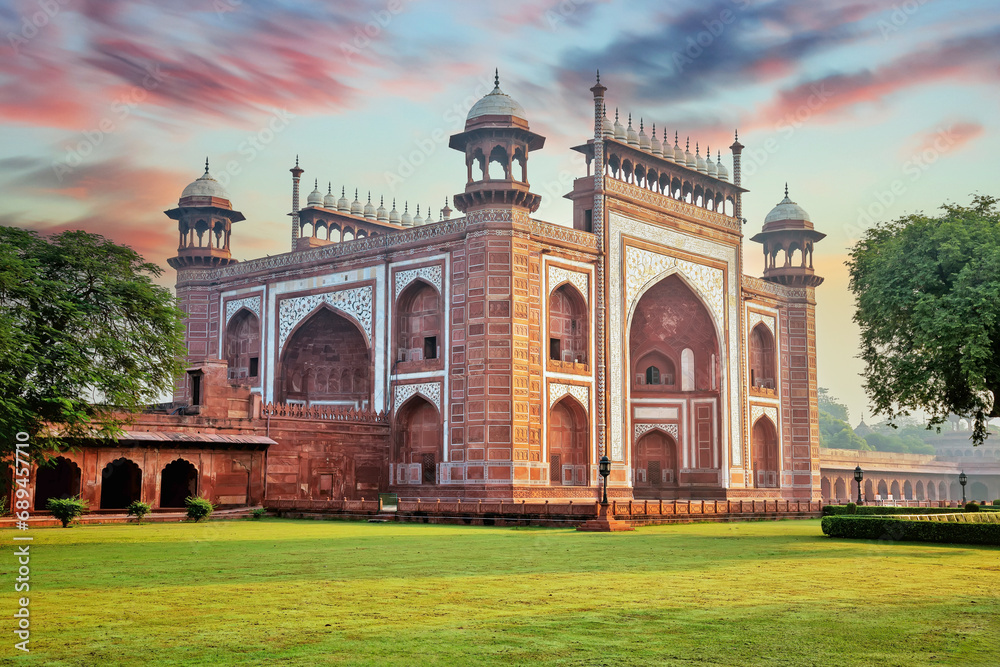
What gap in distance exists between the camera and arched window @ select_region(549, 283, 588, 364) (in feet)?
105

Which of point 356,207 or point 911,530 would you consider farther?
point 356,207

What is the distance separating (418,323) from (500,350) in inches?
168

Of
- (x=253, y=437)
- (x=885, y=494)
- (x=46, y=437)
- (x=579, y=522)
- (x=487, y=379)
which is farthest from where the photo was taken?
(x=885, y=494)

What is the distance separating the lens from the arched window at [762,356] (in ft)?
135

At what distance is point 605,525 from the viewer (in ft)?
63.2

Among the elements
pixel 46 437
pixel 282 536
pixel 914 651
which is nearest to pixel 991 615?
pixel 914 651

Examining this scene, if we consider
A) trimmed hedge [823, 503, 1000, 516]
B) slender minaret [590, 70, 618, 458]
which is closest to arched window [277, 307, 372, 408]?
slender minaret [590, 70, 618, 458]

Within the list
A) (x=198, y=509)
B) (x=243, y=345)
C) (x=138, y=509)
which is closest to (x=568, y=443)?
(x=198, y=509)

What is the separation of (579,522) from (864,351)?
21.8 feet

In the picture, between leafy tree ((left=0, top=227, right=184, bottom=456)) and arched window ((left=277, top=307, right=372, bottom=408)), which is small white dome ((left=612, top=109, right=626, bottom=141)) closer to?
arched window ((left=277, top=307, right=372, bottom=408))

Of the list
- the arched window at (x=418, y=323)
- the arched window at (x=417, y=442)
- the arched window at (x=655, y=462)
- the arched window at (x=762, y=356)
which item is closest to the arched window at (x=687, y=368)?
the arched window at (x=655, y=462)

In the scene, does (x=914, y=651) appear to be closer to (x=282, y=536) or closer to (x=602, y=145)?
(x=282, y=536)

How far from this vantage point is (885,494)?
6197 cm

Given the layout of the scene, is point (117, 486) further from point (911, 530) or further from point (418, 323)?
point (911, 530)
